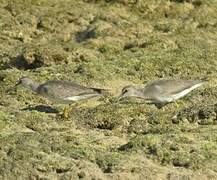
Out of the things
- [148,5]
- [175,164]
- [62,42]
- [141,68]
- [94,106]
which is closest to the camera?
[175,164]

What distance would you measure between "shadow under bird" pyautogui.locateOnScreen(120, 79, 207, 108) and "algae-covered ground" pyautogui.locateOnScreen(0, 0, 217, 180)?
0.50ft

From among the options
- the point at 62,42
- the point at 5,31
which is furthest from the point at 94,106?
the point at 5,31

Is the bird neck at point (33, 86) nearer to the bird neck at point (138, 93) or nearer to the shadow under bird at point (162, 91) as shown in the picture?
the shadow under bird at point (162, 91)

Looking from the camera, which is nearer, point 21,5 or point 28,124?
point 28,124

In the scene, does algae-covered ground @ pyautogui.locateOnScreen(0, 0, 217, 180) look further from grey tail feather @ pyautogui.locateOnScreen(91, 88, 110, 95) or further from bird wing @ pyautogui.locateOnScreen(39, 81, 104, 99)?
bird wing @ pyautogui.locateOnScreen(39, 81, 104, 99)

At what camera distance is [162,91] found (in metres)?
12.4

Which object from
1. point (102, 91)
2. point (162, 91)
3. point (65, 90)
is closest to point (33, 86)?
point (65, 90)

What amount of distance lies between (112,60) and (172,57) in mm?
1179

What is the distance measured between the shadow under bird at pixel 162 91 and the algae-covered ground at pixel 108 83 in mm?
153

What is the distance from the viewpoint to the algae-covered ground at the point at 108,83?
966cm

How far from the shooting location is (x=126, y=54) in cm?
1543

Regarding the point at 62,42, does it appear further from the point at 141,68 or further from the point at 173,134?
the point at 173,134

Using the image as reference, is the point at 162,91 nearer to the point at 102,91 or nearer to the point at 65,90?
the point at 102,91

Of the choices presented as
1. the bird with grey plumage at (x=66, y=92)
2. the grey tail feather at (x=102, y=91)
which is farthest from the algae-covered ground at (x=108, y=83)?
the bird with grey plumage at (x=66, y=92)
